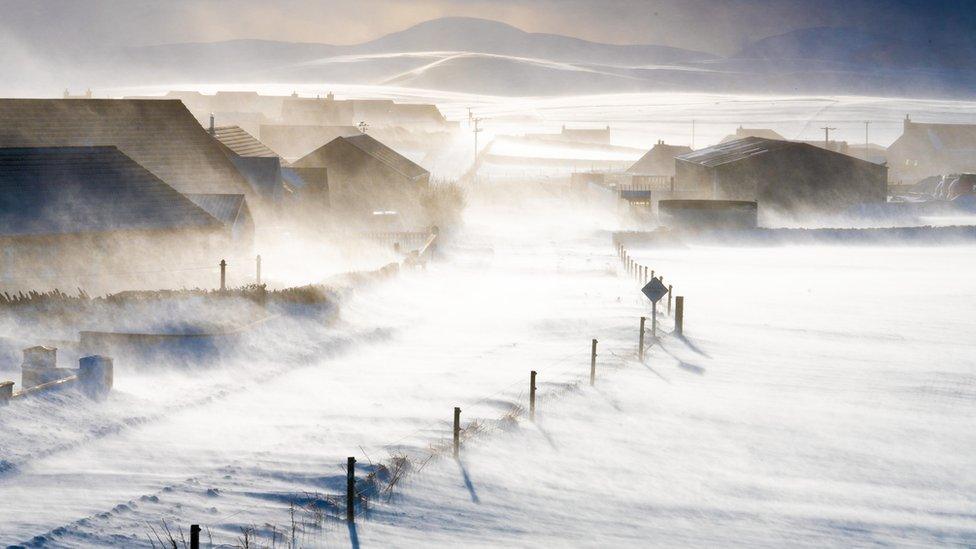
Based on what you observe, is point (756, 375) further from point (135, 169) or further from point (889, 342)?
point (135, 169)

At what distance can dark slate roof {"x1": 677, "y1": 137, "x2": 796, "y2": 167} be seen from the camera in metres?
72.2

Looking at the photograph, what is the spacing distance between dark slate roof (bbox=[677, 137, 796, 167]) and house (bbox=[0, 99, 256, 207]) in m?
39.1

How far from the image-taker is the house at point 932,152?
393 feet

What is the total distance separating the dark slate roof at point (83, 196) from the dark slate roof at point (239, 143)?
12.7 m

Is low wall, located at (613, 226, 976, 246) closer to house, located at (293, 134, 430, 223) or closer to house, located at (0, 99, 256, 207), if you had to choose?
house, located at (293, 134, 430, 223)

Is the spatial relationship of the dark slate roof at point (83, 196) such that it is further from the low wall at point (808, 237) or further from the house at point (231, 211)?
the low wall at point (808, 237)

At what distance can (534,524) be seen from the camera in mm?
12195

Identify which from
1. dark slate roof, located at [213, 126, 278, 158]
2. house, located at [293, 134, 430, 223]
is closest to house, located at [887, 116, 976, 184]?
house, located at [293, 134, 430, 223]

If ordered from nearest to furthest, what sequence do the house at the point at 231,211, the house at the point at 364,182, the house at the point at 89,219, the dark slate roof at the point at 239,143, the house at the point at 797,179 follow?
the house at the point at 89,219 < the house at the point at 231,211 < the dark slate roof at the point at 239,143 < the house at the point at 364,182 < the house at the point at 797,179

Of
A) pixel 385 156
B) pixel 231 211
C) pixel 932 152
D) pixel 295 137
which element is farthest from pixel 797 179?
pixel 932 152

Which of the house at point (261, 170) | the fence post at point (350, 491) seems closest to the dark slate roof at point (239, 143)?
the house at point (261, 170)

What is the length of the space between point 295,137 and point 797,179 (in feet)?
137

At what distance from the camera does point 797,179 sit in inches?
2808

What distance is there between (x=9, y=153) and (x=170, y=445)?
21.4m
